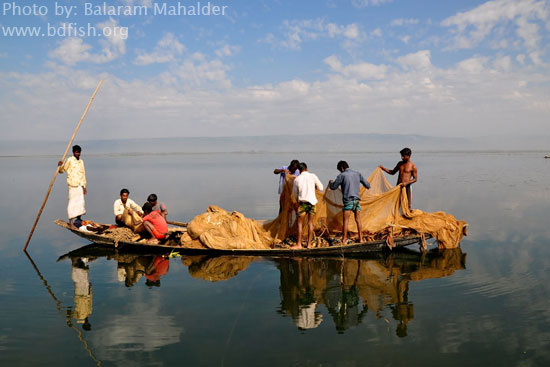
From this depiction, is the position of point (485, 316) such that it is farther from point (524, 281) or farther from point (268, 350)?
point (268, 350)

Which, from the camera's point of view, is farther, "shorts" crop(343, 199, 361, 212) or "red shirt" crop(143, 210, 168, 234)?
"red shirt" crop(143, 210, 168, 234)

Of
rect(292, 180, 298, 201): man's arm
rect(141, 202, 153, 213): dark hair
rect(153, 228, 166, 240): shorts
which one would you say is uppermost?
rect(292, 180, 298, 201): man's arm

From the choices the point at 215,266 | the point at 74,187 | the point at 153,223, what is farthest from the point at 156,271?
the point at 74,187

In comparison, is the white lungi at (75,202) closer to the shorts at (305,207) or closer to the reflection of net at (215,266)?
the reflection of net at (215,266)

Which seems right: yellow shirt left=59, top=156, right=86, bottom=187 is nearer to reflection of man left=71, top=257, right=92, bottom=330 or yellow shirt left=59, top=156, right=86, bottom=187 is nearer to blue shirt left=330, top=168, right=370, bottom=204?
reflection of man left=71, top=257, right=92, bottom=330

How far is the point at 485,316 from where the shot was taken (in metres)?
5.71

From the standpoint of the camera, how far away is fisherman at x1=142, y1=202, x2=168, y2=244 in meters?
9.27

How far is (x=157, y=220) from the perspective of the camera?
30.7ft

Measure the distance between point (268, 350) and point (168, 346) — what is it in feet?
4.20

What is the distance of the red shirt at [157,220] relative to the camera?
928 cm

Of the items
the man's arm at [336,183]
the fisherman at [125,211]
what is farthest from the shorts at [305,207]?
the fisherman at [125,211]

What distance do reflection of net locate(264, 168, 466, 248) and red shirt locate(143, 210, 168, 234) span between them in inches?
104

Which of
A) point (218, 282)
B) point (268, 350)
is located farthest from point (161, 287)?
point (268, 350)

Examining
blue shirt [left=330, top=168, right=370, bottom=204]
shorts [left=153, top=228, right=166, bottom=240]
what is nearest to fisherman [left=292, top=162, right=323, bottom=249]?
blue shirt [left=330, top=168, right=370, bottom=204]
